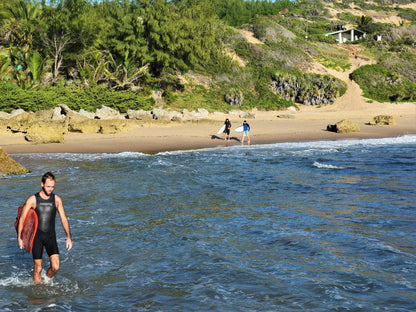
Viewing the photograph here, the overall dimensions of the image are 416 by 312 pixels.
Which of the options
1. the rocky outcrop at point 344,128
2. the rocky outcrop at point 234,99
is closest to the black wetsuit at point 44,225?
the rocky outcrop at point 344,128

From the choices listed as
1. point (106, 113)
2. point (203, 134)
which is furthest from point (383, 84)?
point (106, 113)

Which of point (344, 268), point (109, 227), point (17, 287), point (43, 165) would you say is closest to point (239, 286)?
point (344, 268)

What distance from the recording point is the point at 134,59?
43625mm

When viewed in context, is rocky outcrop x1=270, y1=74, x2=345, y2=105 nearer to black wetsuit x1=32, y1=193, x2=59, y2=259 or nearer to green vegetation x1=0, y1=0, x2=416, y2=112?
green vegetation x1=0, y1=0, x2=416, y2=112

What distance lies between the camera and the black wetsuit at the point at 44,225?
23.3ft

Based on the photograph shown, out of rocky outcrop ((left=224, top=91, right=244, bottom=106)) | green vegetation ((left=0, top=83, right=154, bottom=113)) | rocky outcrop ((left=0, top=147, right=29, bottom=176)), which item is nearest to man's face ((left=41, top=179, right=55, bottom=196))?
rocky outcrop ((left=0, top=147, right=29, bottom=176))

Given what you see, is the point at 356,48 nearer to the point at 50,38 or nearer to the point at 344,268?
the point at 50,38

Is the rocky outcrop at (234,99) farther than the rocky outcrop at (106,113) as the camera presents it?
Yes

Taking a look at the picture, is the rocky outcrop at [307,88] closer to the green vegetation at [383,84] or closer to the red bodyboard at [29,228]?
the green vegetation at [383,84]

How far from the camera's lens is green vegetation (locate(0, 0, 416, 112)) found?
121 ft

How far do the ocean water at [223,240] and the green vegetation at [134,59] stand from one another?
756 inches

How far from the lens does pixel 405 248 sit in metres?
9.34

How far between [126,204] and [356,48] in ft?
219

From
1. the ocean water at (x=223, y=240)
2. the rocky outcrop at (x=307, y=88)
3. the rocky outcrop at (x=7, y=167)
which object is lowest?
the ocean water at (x=223, y=240)
